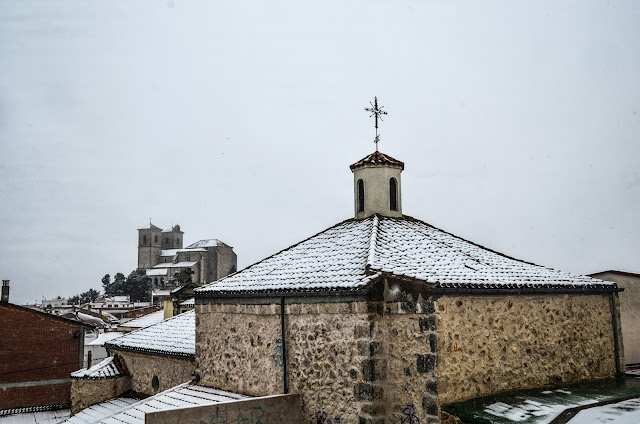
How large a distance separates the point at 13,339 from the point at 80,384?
10233 millimetres

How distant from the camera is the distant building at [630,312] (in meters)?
15.0

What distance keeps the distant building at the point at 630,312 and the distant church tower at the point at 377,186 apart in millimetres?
7308

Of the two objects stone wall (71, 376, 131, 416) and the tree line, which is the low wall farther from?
the tree line

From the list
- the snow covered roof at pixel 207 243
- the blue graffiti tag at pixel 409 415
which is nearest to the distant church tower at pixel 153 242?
the snow covered roof at pixel 207 243

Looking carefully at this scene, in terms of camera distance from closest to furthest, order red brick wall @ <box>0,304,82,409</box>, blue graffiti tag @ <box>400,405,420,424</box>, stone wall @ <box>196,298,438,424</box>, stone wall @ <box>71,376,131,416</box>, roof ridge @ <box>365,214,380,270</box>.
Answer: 1. blue graffiti tag @ <box>400,405,420,424</box>
2. stone wall @ <box>196,298,438,424</box>
3. roof ridge @ <box>365,214,380,270</box>
4. stone wall @ <box>71,376,131,416</box>
5. red brick wall @ <box>0,304,82,409</box>

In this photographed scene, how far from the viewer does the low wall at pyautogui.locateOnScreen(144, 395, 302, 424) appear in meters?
8.75

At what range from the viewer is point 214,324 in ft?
38.9

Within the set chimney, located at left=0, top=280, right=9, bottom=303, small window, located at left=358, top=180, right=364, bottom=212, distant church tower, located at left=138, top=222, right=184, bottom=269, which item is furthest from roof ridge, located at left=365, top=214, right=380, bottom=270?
distant church tower, located at left=138, top=222, right=184, bottom=269

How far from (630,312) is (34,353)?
82.7ft

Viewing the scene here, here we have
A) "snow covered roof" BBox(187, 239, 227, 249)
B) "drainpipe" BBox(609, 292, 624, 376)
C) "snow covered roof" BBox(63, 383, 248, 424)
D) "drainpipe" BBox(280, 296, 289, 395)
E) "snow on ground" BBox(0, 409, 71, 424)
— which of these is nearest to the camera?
"drainpipe" BBox(280, 296, 289, 395)

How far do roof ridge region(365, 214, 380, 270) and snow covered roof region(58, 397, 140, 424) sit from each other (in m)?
8.99

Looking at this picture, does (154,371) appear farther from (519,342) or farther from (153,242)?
(153,242)

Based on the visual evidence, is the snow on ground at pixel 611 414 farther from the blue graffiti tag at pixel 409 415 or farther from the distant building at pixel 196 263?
the distant building at pixel 196 263

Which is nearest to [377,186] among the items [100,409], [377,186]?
[377,186]
